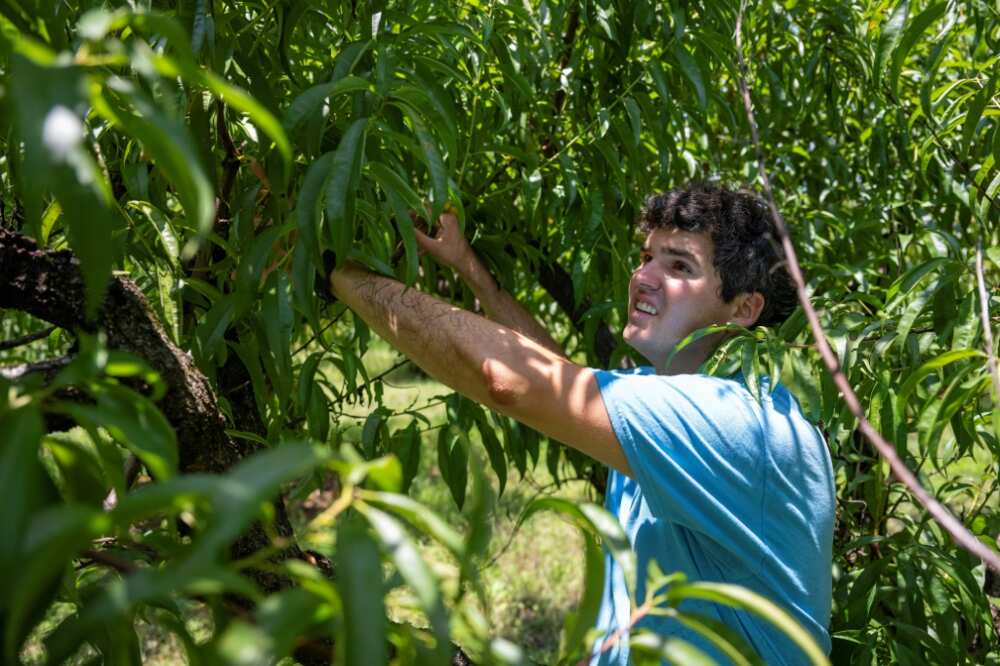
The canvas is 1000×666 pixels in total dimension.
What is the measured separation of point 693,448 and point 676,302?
476mm

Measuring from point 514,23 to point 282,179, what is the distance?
2.65 feet

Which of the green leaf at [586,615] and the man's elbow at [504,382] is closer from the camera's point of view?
the green leaf at [586,615]

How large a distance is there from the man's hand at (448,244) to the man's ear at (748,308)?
541 millimetres

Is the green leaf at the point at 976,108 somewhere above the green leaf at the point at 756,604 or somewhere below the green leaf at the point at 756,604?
above

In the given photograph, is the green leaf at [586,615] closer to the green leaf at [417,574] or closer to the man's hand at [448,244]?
the green leaf at [417,574]

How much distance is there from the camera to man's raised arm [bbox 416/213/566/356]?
206 centimetres

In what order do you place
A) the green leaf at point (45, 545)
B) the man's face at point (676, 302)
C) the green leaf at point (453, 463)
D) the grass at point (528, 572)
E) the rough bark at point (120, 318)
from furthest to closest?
the grass at point (528, 572) < the green leaf at point (453, 463) < the man's face at point (676, 302) < the rough bark at point (120, 318) < the green leaf at point (45, 545)

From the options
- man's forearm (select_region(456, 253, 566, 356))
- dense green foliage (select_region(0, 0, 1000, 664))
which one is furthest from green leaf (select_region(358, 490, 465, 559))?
man's forearm (select_region(456, 253, 566, 356))

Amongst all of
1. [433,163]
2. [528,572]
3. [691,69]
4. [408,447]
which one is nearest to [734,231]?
[691,69]

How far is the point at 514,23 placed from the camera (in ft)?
6.81

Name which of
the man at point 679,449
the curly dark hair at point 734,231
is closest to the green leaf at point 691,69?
the curly dark hair at point 734,231

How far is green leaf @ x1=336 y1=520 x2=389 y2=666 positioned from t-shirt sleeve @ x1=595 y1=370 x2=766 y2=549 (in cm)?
99

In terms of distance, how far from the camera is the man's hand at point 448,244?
78.9 inches

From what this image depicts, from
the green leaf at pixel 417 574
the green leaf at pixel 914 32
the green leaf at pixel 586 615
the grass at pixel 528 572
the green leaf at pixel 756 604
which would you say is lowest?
the grass at pixel 528 572
